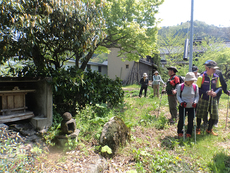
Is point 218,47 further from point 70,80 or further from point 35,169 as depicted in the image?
point 35,169

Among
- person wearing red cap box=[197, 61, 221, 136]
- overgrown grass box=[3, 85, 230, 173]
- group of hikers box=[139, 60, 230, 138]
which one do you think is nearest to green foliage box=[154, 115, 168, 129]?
overgrown grass box=[3, 85, 230, 173]

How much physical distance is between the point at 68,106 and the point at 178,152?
3.48 meters

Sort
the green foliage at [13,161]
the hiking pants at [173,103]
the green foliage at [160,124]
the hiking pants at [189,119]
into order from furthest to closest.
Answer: the hiking pants at [173,103], the green foliage at [160,124], the hiking pants at [189,119], the green foliage at [13,161]

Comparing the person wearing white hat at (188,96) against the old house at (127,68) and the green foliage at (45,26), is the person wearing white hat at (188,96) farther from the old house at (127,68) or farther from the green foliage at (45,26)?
the old house at (127,68)

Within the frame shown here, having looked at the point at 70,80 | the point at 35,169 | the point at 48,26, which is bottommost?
the point at 35,169

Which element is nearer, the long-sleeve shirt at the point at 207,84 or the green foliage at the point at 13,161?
the green foliage at the point at 13,161

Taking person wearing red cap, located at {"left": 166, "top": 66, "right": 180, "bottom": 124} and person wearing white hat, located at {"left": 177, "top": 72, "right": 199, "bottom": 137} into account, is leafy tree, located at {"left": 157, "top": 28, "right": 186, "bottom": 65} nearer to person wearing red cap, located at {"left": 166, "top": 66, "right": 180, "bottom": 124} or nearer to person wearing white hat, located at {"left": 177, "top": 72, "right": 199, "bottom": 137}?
person wearing red cap, located at {"left": 166, "top": 66, "right": 180, "bottom": 124}

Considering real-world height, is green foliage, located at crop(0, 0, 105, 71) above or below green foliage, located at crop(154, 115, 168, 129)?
above

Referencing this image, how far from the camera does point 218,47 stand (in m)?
18.2

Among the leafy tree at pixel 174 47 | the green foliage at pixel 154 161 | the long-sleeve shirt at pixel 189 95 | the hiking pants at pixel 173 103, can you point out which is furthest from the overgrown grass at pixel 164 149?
the leafy tree at pixel 174 47

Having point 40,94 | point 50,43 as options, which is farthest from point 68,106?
point 50,43

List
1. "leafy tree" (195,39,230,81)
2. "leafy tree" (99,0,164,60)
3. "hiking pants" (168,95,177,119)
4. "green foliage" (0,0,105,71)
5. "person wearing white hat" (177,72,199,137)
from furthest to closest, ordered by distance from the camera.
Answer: "leafy tree" (195,39,230,81) < "leafy tree" (99,0,164,60) < "hiking pants" (168,95,177,119) < "person wearing white hat" (177,72,199,137) < "green foliage" (0,0,105,71)

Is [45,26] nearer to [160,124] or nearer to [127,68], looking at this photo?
[160,124]

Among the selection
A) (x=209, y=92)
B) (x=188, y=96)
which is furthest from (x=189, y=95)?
(x=209, y=92)
